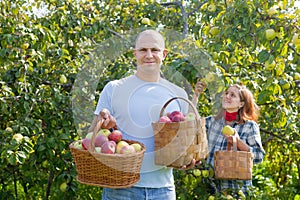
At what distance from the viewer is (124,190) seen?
1809 mm

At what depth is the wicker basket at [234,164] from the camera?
2.29 m

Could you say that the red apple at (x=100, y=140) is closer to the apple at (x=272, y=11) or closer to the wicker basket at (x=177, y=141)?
the wicker basket at (x=177, y=141)

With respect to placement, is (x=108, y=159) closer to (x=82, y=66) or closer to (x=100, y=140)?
(x=100, y=140)

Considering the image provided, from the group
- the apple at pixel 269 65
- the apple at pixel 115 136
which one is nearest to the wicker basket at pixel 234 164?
the apple at pixel 269 65

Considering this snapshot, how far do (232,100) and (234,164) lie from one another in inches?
15.9

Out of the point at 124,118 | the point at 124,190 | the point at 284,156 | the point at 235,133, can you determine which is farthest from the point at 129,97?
the point at 284,156

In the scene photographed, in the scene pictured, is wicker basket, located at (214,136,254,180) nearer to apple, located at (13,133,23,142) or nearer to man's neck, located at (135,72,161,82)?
man's neck, located at (135,72,161,82)

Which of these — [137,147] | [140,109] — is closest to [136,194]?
[137,147]

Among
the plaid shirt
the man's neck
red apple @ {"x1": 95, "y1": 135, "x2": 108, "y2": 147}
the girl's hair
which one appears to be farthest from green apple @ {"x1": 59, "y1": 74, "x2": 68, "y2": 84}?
red apple @ {"x1": 95, "y1": 135, "x2": 108, "y2": 147}

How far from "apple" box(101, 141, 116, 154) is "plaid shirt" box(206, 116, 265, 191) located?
3.30 feet

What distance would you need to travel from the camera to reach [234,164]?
230cm

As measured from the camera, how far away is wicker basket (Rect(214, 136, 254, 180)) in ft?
7.52

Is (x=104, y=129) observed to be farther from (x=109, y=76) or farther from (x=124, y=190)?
(x=109, y=76)

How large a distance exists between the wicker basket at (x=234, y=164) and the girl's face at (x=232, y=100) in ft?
0.83
